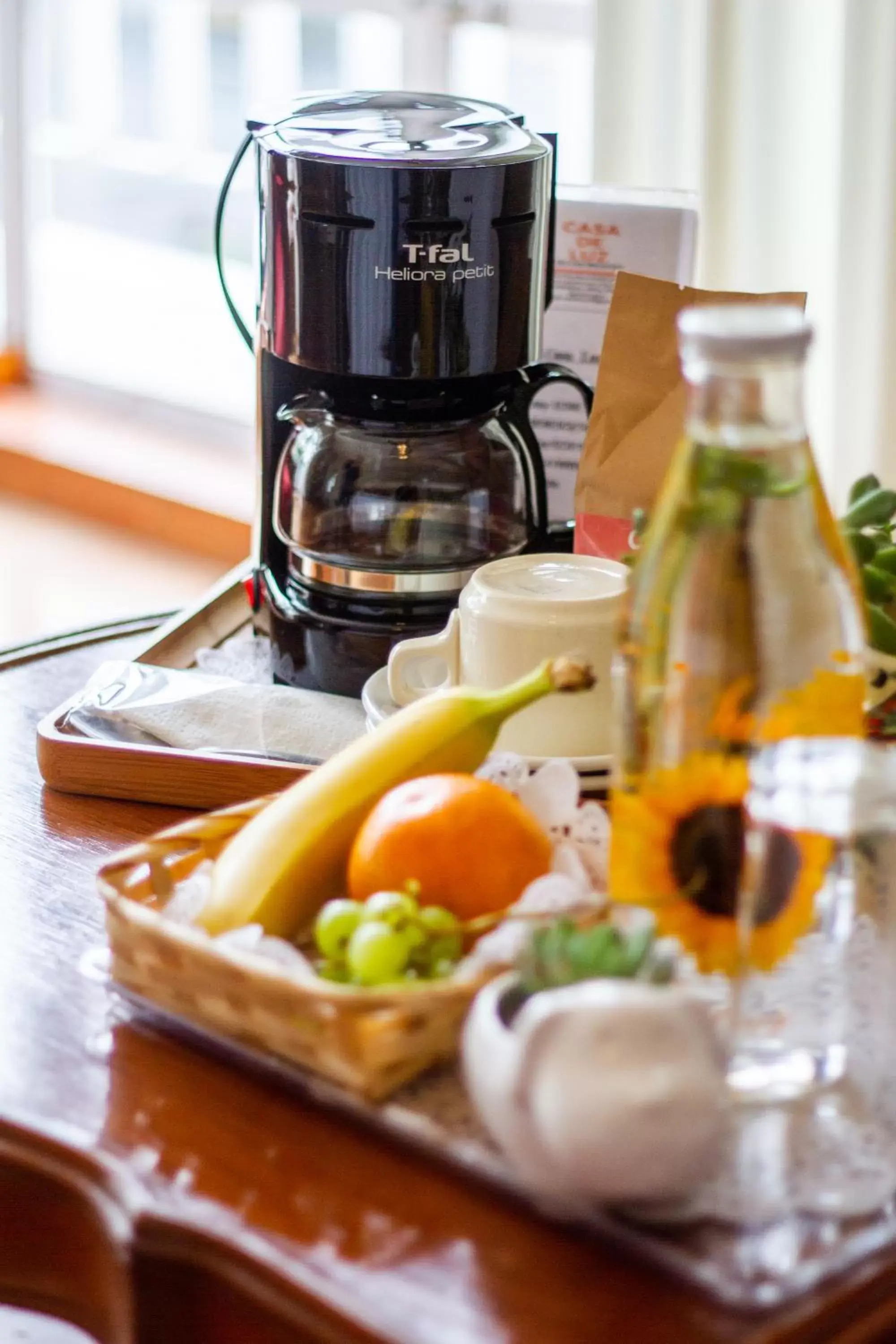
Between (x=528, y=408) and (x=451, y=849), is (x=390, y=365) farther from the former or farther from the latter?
(x=451, y=849)

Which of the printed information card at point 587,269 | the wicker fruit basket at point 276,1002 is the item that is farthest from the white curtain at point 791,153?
the wicker fruit basket at point 276,1002

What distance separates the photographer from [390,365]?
874 mm

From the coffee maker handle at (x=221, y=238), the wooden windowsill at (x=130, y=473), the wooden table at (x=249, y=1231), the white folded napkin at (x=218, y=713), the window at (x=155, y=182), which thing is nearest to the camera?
the wooden table at (x=249, y=1231)

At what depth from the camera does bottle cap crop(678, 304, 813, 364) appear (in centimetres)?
49

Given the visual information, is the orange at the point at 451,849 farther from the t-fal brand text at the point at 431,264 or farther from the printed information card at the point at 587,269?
the printed information card at the point at 587,269

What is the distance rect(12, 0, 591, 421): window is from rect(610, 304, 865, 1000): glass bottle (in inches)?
86.9

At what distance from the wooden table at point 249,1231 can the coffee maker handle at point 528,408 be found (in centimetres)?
41

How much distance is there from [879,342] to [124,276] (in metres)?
1.97

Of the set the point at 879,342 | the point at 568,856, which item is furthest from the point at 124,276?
the point at 568,856

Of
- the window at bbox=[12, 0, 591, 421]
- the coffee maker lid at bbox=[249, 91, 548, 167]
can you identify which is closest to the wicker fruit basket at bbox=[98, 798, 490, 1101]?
the coffee maker lid at bbox=[249, 91, 548, 167]

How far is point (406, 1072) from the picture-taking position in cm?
55

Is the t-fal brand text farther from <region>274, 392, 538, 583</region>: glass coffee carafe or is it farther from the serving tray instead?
the serving tray

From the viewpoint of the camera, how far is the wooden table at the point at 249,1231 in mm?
468

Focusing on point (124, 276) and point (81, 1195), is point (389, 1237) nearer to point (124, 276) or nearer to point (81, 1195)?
point (81, 1195)
